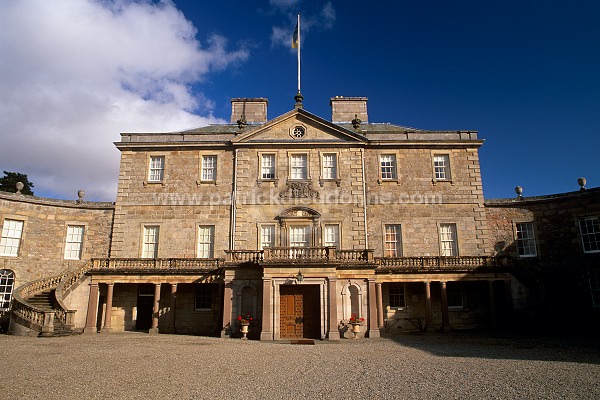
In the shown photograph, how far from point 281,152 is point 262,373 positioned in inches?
648

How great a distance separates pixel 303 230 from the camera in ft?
79.4

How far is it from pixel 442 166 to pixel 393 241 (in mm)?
5395

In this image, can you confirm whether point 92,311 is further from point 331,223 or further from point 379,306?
point 379,306

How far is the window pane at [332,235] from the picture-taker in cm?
2409

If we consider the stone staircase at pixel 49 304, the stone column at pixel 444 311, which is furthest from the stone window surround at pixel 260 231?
the stone staircase at pixel 49 304

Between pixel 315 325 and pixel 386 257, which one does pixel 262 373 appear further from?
pixel 386 257

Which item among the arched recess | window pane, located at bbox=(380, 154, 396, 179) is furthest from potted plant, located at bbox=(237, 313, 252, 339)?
window pane, located at bbox=(380, 154, 396, 179)

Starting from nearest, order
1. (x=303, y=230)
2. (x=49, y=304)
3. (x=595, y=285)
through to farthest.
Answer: (x=49, y=304) → (x=595, y=285) → (x=303, y=230)

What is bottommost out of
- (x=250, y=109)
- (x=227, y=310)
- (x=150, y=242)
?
(x=227, y=310)

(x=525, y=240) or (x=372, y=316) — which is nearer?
(x=372, y=316)

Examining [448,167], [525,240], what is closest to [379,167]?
[448,167]

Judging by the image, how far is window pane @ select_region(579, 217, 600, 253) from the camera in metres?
23.9

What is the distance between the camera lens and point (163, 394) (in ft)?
26.6

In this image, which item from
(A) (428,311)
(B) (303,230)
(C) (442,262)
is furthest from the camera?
(B) (303,230)
